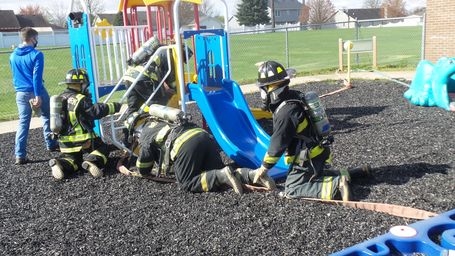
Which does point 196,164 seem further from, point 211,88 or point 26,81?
point 26,81

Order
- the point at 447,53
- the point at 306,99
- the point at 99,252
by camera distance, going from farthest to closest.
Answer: the point at 447,53 → the point at 306,99 → the point at 99,252

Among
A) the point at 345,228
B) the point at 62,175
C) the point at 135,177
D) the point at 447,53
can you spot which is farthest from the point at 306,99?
the point at 447,53

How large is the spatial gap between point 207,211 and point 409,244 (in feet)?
7.13

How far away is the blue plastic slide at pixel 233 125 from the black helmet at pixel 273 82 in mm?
1257

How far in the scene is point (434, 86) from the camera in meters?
9.88

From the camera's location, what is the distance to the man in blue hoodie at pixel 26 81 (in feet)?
22.7

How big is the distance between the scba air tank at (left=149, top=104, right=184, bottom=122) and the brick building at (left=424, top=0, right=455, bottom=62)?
499 inches

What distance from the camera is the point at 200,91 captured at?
642cm

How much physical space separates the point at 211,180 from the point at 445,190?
2.42m

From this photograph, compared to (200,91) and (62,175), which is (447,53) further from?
(62,175)

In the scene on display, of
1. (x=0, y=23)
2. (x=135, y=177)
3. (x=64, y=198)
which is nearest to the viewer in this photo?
(x=64, y=198)

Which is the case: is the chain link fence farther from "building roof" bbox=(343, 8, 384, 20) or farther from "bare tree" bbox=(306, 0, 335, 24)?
"building roof" bbox=(343, 8, 384, 20)

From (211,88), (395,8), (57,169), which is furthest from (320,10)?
(57,169)

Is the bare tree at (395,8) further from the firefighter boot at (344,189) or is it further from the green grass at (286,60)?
the firefighter boot at (344,189)
